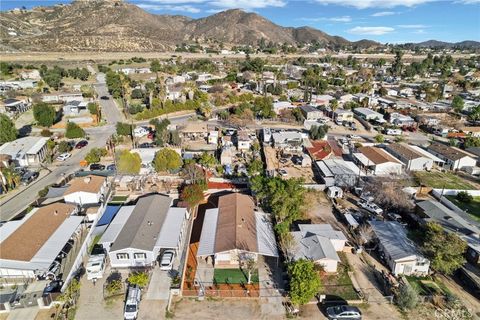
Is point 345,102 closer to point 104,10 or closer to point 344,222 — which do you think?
point 344,222

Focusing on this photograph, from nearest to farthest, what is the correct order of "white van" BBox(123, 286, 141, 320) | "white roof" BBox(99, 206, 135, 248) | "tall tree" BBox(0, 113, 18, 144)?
"white van" BBox(123, 286, 141, 320), "white roof" BBox(99, 206, 135, 248), "tall tree" BBox(0, 113, 18, 144)

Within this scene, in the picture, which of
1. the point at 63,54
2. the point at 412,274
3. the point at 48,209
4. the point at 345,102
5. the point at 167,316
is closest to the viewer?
the point at 167,316

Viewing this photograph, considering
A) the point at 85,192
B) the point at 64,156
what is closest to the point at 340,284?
the point at 85,192

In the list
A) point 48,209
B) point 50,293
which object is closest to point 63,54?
point 48,209

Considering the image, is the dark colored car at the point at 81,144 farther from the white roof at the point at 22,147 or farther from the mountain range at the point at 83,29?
the mountain range at the point at 83,29

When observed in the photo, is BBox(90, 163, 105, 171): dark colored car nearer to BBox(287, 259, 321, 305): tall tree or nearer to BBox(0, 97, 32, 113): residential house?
BBox(287, 259, 321, 305): tall tree

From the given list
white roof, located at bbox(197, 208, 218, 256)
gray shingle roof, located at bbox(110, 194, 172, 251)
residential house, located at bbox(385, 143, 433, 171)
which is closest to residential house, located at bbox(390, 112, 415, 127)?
residential house, located at bbox(385, 143, 433, 171)
